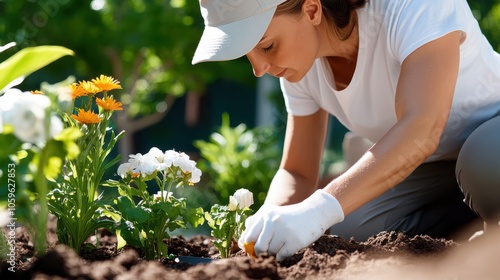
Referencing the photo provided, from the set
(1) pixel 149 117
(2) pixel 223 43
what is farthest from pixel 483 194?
(1) pixel 149 117

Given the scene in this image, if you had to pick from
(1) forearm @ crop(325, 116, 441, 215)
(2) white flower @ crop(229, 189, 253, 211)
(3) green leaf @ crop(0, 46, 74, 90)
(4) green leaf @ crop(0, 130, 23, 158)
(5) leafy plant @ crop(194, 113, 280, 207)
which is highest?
(3) green leaf @ crop(0, 46, 74, 90)

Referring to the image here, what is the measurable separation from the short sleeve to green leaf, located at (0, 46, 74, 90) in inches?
38.6

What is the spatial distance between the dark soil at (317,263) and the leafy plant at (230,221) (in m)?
0.05

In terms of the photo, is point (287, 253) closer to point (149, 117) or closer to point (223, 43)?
point (223, 43)

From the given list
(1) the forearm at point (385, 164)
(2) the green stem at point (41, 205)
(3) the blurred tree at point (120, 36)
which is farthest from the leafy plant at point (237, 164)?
(2) the green stem at point (41, 205)

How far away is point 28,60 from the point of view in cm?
141

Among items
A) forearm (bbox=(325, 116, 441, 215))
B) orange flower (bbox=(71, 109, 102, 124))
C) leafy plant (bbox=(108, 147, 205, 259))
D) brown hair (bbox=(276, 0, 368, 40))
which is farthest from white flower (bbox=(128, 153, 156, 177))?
brown hair (bbox=(276, 0, 368, 40))

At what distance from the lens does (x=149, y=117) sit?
23.9 feet

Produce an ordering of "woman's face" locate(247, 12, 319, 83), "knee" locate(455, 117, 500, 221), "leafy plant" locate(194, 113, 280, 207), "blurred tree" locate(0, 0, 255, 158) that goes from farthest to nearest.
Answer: "blurred tree" locate(0, 0, 255, 158) → "leafy plant" locate(194, 113, 280, 207) → "knee" locate(455, 117, 500, 221) → "woman's face" locate(247, 12, 319, 83)

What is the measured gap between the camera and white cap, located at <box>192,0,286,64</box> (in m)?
1.95

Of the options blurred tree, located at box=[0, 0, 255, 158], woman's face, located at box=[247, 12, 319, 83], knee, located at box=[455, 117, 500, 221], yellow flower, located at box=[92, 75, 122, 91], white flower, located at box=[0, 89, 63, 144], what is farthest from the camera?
blurred tree, located at box=[0, 0, 255, 158]

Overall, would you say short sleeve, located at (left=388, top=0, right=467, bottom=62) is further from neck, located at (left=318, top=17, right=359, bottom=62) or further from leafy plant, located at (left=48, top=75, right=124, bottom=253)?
leafy plant, located at (left=48, top=75, right=124, bottom=253)

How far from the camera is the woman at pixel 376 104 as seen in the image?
6.03 feet

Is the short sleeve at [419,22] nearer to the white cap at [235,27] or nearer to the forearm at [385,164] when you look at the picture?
the forearm at [385,164]
